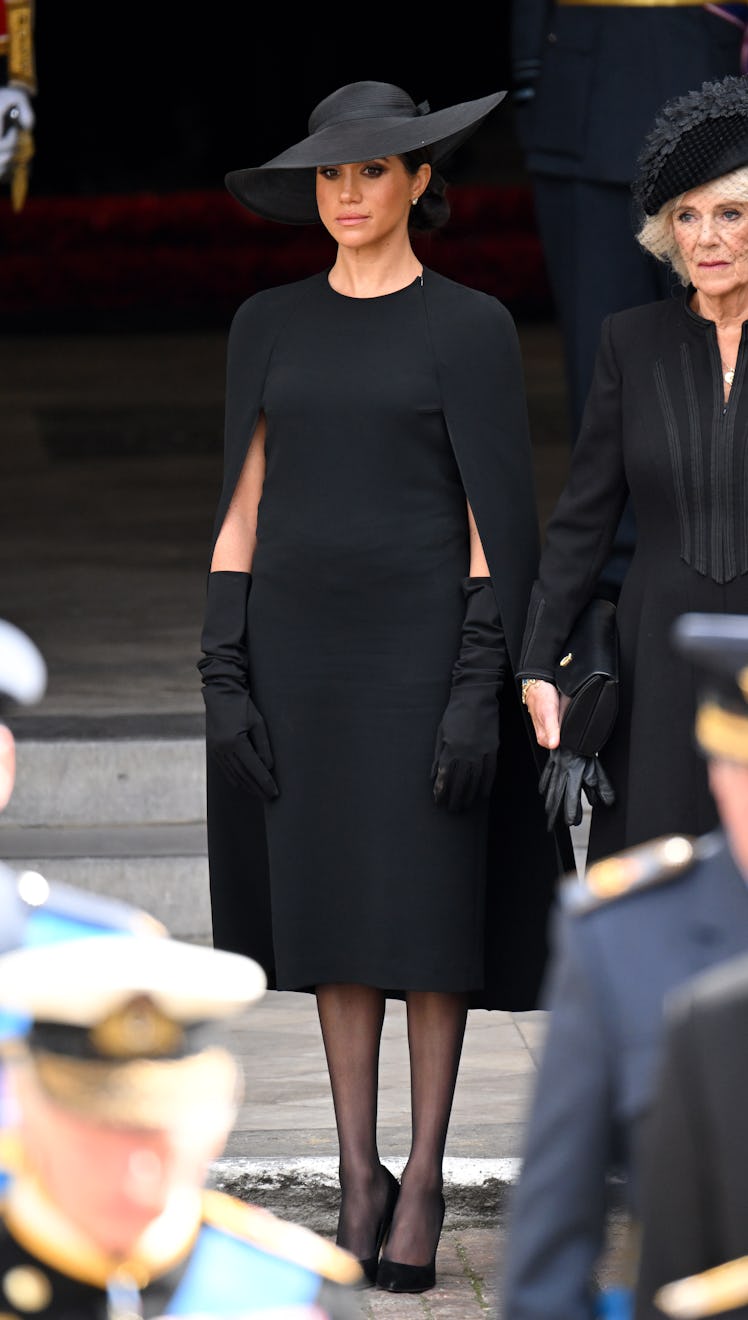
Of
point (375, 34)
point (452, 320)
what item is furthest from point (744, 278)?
point (375, 34)

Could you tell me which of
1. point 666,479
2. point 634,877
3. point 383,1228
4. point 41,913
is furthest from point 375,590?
point 634,877

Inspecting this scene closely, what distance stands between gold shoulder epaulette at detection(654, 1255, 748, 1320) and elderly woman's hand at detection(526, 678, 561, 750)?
182 centimetres

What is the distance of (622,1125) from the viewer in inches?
74.4

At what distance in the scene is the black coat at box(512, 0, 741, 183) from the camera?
5.47 metres

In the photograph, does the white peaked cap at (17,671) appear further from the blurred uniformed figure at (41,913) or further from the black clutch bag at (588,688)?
the black clutch bag at (588,688)

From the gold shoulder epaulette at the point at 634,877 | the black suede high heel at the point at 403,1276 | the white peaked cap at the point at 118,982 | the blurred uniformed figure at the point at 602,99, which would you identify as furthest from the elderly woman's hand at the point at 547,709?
the blurred uniformed figure at the point at 602,99

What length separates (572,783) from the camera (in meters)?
3.61

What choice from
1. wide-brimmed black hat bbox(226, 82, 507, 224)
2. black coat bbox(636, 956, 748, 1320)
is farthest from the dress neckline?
black coat bbox(636, 956, 748, 1320)

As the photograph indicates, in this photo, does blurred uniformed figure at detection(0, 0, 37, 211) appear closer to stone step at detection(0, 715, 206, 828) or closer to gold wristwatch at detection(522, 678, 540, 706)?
stone step at detection(0, 715, 206, 828)

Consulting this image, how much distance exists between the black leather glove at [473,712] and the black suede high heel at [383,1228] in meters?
0.57

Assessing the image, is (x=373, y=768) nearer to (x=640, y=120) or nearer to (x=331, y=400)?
(x=331, y=400)

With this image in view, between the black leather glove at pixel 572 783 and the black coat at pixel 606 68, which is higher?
the black coat at pixel 606 68

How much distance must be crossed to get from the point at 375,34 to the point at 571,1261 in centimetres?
1983

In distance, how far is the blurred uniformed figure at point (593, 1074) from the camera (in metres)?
1.87
